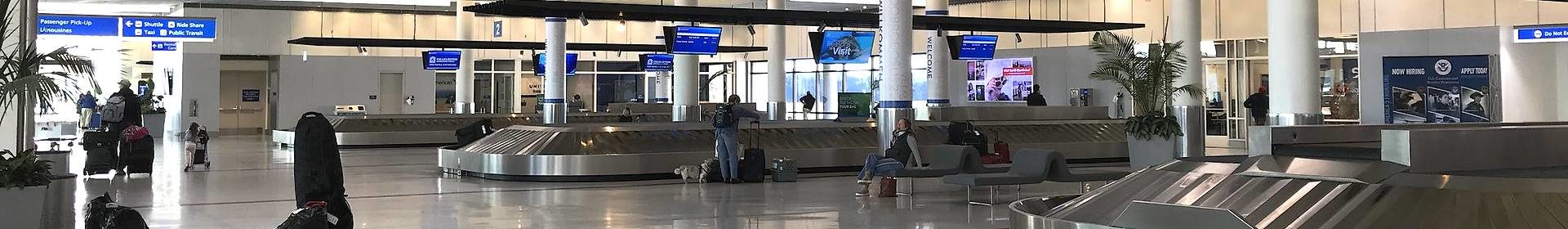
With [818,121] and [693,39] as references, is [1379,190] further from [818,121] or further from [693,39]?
[693,39]

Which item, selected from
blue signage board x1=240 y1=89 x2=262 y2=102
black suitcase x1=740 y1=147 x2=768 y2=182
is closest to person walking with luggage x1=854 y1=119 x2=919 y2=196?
black suitcase x1=740 y1=147 x2=768 y2=182

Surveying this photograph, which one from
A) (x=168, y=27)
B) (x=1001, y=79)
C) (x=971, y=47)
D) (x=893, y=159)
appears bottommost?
(x=893, y=159)

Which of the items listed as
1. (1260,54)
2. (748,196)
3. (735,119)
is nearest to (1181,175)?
(748,196)

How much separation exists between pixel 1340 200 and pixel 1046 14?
2503 centimetres

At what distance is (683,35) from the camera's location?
67.3 ft

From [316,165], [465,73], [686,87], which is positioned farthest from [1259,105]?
[465,73]

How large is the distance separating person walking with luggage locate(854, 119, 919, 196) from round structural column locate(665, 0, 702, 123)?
11755mm

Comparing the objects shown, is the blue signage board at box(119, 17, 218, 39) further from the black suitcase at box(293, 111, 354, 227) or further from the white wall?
the black suitcase at box(293, 111, 354, 227)

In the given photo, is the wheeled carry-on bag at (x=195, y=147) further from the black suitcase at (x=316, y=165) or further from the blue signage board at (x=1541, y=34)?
the blue signage board at (x=1541, y=34)

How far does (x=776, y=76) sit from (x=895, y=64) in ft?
47.4

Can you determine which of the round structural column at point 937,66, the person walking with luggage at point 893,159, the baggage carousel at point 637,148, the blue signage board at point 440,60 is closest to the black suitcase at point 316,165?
the person walking with luggage at point 893,159

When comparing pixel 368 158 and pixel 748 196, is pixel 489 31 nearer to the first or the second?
pixel 368 158

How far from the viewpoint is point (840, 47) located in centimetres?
2081

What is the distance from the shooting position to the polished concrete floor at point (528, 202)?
9695 mm
